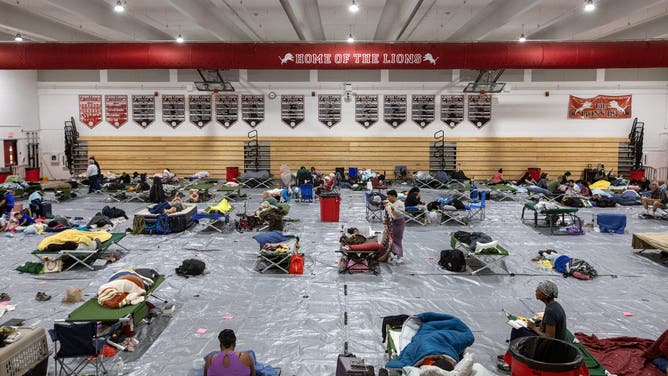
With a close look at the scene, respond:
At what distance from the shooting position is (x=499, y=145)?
81.9ft

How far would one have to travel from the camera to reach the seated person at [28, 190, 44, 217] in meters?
14.5

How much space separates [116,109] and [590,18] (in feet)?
70.9

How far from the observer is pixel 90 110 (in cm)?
2488

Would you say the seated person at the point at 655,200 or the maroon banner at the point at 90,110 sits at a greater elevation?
the maroon banner at the point at 90,110

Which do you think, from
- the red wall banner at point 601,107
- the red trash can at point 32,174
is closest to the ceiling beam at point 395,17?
the red wall banner at point 601,107

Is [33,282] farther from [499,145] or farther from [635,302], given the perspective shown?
[499,145]

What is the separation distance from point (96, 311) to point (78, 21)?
50.3 ft

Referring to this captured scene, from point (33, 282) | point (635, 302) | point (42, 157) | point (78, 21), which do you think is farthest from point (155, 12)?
point (635, 302)

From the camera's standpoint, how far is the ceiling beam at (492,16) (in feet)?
45.9

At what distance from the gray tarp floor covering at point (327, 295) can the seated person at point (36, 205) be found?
1753 mm

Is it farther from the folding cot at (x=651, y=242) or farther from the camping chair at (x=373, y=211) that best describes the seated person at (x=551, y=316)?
the camping chair at (x=373, y=211)

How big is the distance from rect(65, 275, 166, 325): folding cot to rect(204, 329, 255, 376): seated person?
2.11 metres

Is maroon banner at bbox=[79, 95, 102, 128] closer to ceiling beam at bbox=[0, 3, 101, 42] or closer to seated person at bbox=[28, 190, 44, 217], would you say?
ceiling beam at bbox=[0, 3, 101, 42]


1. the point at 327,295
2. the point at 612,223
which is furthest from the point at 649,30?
the point at 327,295
